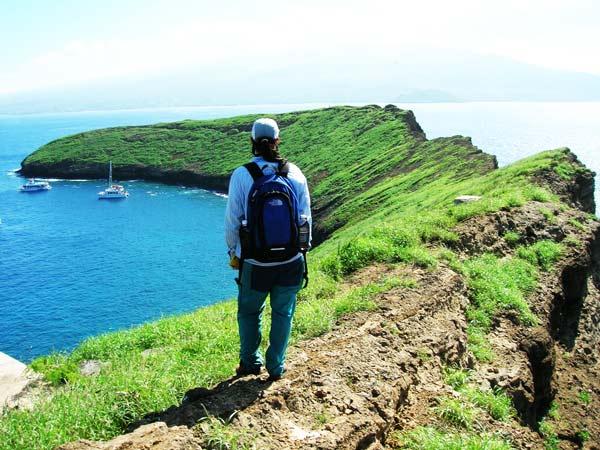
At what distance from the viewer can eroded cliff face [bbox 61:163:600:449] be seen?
607cm

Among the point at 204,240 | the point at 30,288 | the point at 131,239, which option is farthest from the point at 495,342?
the point at 131,239

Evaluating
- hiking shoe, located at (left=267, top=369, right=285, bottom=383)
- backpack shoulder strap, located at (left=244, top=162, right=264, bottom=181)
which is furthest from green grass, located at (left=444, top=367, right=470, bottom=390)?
backpack shoulder strap, located at (left=244, top=162, right=264, bottom=181)

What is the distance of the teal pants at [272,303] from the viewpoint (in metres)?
6.72

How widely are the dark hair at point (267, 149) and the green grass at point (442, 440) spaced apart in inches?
167

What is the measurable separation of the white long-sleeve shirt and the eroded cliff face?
192cm

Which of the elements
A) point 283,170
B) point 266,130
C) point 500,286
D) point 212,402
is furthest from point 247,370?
point 500,286

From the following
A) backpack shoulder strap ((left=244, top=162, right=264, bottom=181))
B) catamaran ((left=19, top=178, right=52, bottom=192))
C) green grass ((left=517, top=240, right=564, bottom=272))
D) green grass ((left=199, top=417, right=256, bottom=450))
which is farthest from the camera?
catamaran ((left=19, top=178, right=52, bottom=192))

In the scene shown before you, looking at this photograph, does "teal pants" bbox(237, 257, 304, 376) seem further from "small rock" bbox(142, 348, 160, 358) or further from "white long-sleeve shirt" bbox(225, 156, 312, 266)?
"small rock" bbox(142, 348, 160, 358)

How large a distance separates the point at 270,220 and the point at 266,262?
2.03 feet

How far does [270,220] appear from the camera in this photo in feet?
20.8

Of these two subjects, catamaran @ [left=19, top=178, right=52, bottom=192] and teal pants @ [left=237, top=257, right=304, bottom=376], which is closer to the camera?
teal pants @ [left=237, top=257, right=304, bottom=376]

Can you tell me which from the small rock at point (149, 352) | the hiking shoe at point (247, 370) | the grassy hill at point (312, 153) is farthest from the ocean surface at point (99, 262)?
the hiking shoe at point (247, 370)

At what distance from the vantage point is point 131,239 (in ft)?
260

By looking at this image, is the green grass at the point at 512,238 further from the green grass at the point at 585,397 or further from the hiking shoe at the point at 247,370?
the hiking shoe at the point at 247,370
